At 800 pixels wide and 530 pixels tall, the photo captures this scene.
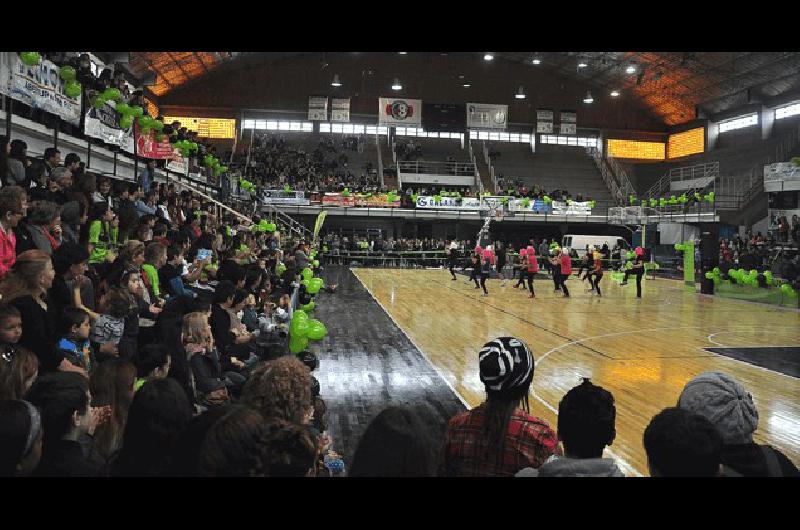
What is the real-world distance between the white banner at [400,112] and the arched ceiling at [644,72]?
245 centimetres

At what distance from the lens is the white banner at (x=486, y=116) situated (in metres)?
36.8

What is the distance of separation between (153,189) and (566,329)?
25.9ft

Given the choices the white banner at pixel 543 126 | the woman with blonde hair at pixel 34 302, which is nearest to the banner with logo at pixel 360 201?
the white banner at pixel 543 126

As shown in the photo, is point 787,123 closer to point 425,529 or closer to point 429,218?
point 429,218

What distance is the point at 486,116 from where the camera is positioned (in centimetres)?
3688

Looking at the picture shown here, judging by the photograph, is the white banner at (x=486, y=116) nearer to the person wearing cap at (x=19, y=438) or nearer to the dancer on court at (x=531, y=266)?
the dancer on court at (x=531, y=266)

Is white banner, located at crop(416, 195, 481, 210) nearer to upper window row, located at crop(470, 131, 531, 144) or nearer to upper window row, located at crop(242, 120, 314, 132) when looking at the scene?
upper window row, located at crop(470, 131, 531, 144)

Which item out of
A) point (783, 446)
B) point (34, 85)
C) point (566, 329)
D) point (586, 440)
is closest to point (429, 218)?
point (566, 329)

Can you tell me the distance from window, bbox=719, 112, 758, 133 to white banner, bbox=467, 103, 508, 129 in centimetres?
1315

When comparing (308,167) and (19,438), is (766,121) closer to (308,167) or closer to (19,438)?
(308,167)

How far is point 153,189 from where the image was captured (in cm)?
1002

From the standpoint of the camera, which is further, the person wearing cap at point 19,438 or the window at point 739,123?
the window at point 739,123

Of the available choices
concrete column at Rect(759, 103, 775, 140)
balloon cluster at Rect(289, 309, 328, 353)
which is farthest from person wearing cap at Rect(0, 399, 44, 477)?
concrete column at Rect(759, 103, 775, 140)

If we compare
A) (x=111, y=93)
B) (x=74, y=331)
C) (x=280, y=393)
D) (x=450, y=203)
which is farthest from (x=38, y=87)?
(x=450, y=203)
